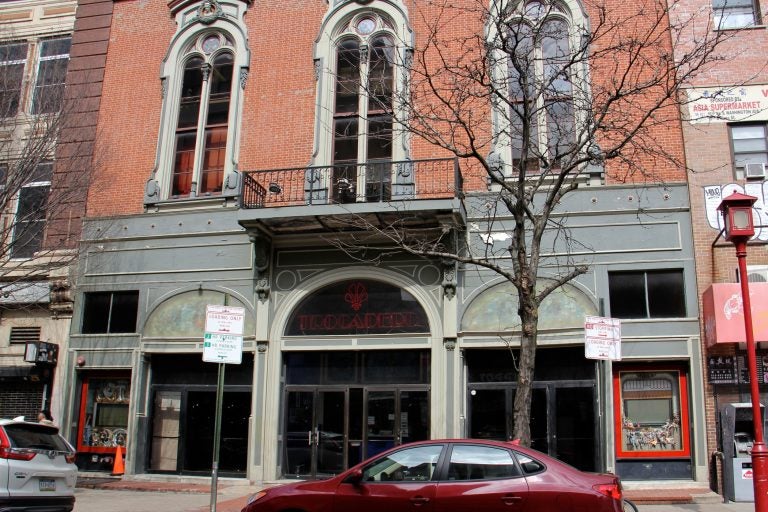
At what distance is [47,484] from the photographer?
9.65 metres

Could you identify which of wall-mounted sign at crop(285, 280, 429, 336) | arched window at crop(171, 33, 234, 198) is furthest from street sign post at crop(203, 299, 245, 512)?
arched window at crop(171, 33, 234, 198)

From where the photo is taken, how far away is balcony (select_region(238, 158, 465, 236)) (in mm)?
14523

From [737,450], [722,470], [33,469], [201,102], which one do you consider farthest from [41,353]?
[737,450]

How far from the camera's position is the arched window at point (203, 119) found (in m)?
17.4

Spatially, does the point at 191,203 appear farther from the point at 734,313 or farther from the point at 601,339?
the point at 734,313

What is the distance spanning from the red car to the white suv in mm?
3374

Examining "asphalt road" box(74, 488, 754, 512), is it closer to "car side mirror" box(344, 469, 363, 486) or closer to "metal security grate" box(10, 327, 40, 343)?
"metal security grate" box(10, 327, 40, 343)

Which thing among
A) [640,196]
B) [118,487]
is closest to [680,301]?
[640,196]

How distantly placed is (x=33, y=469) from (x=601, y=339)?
26.5 feet

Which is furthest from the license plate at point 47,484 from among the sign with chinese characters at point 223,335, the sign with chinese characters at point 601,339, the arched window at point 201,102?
the arched window at point 201,102

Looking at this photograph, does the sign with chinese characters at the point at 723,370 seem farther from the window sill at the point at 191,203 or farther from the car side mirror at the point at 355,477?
the window sill at the point at 191,203

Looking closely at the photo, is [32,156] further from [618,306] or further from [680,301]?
[680,301]

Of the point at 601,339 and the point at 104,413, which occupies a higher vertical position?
the point at 601,339

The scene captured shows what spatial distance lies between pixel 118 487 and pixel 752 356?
12.5m
